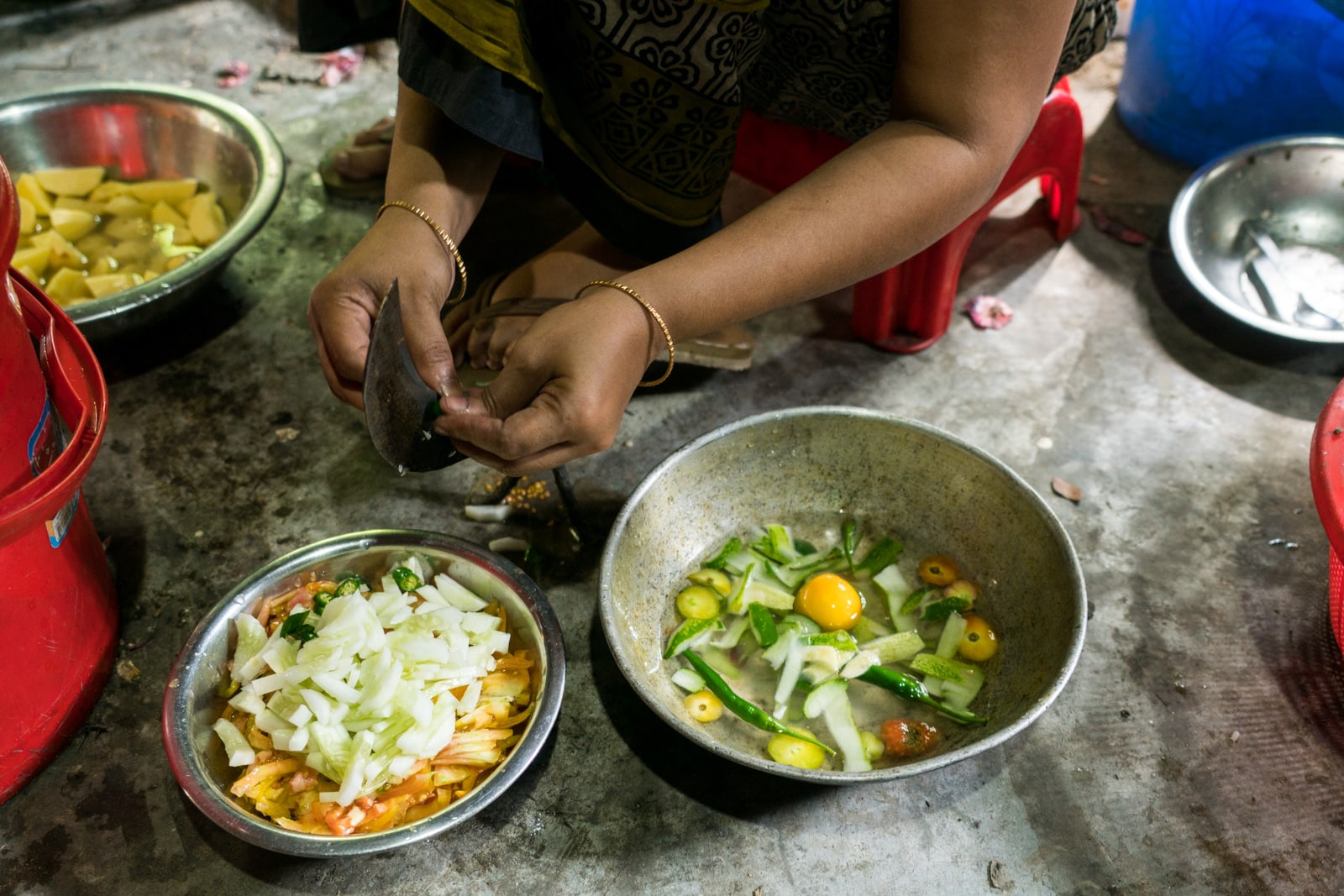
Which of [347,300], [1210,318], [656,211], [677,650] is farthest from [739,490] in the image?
[1210,318]

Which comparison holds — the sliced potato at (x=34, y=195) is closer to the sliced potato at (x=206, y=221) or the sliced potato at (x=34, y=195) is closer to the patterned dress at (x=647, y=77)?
the sliced potato at (x=206, y=221)

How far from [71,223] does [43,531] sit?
1465 millimetres

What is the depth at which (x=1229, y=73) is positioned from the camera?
277 centimetres

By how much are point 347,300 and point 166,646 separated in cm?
77

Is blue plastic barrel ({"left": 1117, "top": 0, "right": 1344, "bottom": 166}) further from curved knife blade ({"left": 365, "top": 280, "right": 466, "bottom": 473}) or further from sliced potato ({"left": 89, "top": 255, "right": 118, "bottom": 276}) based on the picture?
sliced potato ({"left": 89, "top": 255, "right": 118, "bottom": 276})

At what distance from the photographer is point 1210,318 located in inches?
98.2

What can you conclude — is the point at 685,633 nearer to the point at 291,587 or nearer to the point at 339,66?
the point at 291,587

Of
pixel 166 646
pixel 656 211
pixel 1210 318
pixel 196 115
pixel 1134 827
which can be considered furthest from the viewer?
pixel 196 115

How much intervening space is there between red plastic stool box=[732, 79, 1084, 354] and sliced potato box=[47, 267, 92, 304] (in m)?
1.71

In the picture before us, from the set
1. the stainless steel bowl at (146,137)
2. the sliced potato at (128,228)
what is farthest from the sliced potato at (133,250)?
the stainless steel bowl at (146,137)

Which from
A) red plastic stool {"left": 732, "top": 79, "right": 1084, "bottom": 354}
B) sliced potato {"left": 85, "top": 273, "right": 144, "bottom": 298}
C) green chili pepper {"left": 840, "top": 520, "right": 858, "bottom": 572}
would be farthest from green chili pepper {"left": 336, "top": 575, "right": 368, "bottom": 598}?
red plastic stool {"left": 732, "top": 79, "right": 1084, "bottom": 354}

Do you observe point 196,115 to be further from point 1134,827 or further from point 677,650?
point 1134,827

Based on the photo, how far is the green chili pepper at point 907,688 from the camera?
160 centimetres

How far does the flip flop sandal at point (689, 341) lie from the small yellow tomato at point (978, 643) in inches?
33.4
